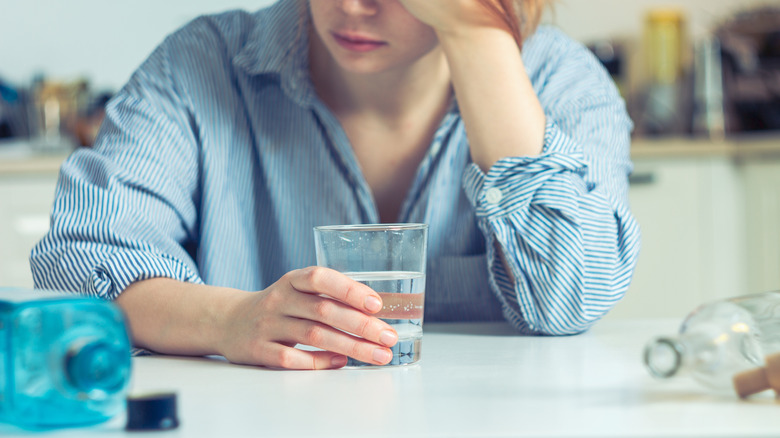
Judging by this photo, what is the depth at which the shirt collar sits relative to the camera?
1166 millimetres

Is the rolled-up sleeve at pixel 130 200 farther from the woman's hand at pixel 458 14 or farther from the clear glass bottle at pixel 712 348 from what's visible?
the clear glass bottle at pixel 712 348

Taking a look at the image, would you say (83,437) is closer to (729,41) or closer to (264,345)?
(264,345)

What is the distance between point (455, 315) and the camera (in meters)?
1.15

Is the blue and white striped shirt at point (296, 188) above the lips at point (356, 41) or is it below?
below

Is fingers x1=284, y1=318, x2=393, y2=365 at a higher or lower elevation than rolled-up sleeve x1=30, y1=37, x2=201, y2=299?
lower

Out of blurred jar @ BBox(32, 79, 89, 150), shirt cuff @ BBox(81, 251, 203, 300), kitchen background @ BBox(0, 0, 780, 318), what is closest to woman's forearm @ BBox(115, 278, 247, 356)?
shirt cuff @ BBox(81, 251, 203, 300)

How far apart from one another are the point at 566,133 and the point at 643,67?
6.56 feet

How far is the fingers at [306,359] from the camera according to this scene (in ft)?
2.25

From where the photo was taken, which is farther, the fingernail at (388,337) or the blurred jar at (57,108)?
the blurred jar at (57,108)

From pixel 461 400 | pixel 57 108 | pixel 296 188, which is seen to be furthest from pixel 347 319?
pixel 57 108

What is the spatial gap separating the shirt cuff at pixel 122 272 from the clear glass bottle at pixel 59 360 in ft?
1.24

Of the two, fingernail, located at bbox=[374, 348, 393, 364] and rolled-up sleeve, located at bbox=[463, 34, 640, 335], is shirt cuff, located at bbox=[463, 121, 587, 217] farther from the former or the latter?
fingernail, located at bbox=[374, 348, 393, 364]

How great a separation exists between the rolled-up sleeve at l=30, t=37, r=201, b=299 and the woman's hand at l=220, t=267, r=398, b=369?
189mm

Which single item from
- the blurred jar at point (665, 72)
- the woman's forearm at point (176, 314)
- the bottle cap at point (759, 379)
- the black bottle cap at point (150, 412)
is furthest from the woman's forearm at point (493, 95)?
the blurred jar at point (665, 72)
